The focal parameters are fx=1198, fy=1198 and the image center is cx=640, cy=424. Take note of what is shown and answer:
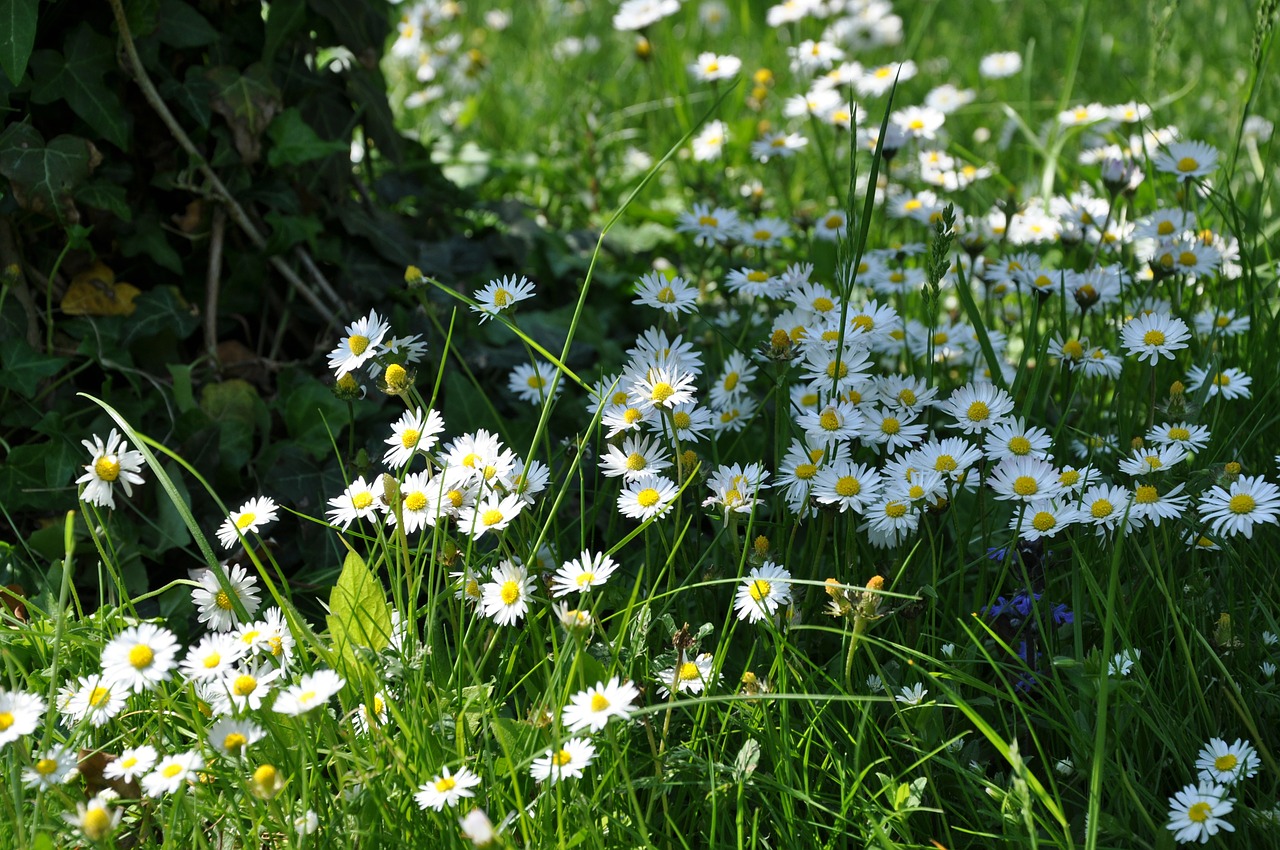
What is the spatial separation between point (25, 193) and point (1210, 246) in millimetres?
2215

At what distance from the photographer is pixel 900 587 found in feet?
5.90

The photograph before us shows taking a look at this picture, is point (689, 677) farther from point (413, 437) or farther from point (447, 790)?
point (413, 437)

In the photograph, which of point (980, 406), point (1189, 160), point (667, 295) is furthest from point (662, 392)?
point (1189, 160)

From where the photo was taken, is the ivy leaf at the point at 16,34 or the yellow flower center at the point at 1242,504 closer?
the yellow flower center at the point at 1242,504

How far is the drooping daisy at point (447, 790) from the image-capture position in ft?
4.46

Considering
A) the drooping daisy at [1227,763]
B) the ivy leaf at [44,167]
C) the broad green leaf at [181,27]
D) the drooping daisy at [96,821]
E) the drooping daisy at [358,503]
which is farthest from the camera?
the broad green leaf at [181,27]

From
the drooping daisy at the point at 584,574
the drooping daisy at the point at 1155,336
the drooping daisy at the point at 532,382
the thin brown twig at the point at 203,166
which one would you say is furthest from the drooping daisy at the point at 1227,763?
the thin brown twig at the point at 203,166

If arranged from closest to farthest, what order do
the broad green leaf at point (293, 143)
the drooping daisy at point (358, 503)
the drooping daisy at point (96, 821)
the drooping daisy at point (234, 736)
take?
the drooping daisy at point (96, 821) < the drooping daisy at point (234, 736) < the drooping daisy at point (358, 503) < the broad green leaf at point (293, 143)

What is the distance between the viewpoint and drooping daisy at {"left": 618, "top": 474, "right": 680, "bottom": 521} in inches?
65.1

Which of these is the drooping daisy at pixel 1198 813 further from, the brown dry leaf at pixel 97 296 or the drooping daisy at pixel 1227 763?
the brown dry leaf at pixel 97 296

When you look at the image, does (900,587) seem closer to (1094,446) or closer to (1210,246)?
(1094,446)

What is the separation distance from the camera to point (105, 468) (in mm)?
1680

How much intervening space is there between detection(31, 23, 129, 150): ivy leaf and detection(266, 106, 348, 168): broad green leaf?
0.93ft

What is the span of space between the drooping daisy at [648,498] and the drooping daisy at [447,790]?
429 millimetres
